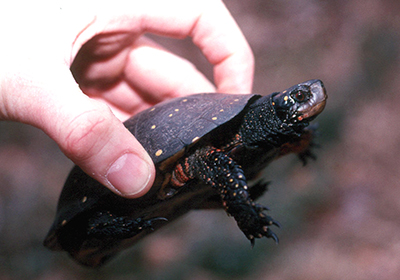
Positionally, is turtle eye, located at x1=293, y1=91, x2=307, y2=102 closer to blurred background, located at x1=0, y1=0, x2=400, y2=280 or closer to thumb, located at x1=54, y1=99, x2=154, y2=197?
thumb, located at x1=54, y1=99, x2=154, y2=197

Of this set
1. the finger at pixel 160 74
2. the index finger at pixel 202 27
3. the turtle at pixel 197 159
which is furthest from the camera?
the finger at pixel 160 74

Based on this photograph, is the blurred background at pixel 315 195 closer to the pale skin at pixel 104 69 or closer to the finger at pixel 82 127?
the pale skin at pixel 104 69

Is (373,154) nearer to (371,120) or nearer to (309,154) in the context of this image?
(371,120)

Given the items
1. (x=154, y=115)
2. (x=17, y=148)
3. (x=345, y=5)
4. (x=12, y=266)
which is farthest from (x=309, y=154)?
(x=17, y=148)

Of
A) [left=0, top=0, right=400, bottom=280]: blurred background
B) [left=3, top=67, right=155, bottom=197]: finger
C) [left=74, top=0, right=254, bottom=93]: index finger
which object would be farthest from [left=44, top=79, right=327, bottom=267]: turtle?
[left=0, top=0, right=400, bottom=280]: blurred background

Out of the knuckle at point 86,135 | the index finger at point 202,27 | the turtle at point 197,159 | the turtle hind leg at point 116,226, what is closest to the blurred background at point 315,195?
the index finger at point 202,27

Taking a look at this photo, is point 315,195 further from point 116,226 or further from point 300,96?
point 116,226
